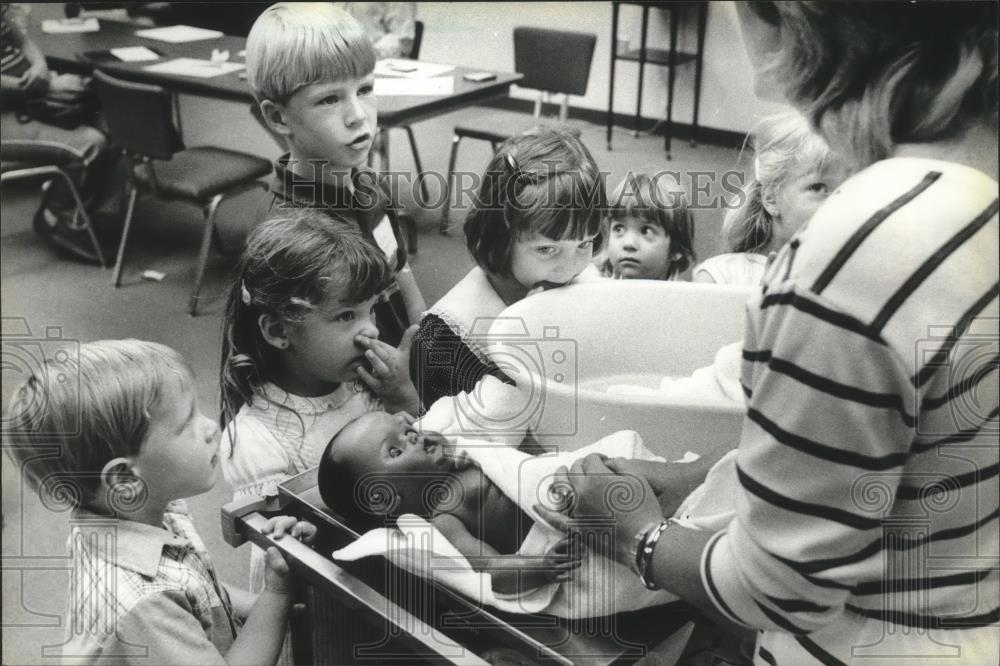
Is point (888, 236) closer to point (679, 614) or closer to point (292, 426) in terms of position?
point (679, 614)

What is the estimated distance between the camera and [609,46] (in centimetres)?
534

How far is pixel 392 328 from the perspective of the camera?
1.54 metres

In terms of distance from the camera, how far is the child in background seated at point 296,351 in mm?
1181

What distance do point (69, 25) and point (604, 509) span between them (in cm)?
424

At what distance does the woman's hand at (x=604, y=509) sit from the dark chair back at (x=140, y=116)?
A: 2624 mm

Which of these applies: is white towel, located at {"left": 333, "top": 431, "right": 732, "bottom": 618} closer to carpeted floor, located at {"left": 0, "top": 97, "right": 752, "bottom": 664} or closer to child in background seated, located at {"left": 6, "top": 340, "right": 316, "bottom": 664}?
child in background seated, located at {"left": 6, "top": 340, "right": 316, "bottom": 664}

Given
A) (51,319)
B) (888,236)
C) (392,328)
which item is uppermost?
(888,236)

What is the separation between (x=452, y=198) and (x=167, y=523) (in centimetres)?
317

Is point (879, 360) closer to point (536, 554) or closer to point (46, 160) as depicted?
point (536, 554)

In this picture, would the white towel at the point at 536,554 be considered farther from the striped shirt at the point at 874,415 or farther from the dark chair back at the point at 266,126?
the dark chair back at the point at 266,126

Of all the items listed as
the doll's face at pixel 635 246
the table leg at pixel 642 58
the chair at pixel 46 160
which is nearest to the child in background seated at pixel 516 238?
the doll's face at pixel 635 246

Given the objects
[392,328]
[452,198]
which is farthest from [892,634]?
[452,198]

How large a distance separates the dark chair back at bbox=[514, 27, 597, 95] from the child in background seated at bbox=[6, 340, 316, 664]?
→ 296cm

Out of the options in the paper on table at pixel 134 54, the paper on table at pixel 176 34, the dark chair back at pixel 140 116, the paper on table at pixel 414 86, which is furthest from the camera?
the paper on table at pixel 176 34
